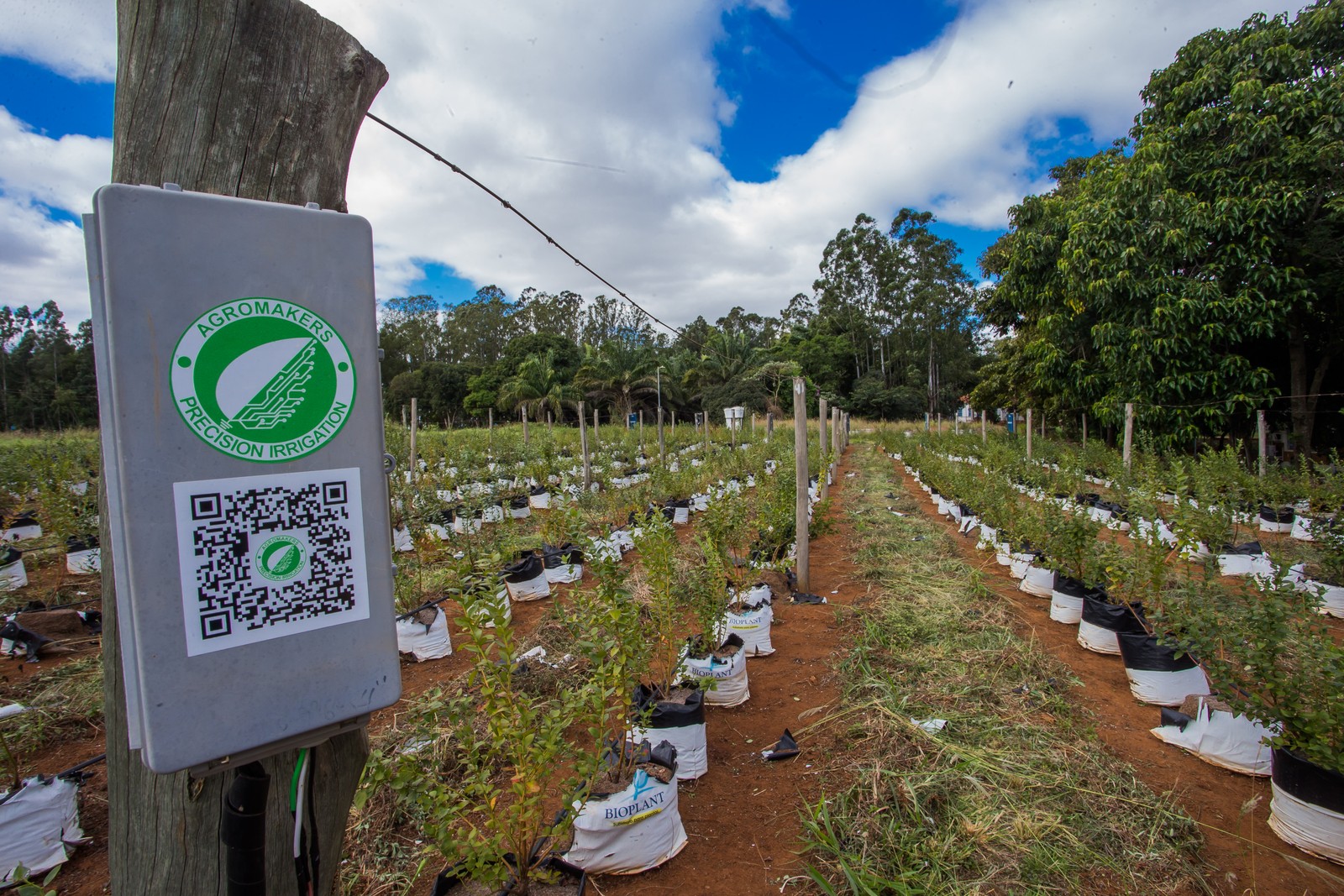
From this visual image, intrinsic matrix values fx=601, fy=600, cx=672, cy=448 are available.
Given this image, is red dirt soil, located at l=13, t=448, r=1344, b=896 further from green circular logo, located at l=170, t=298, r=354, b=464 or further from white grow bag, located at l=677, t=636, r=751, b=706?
green circular logo, located at l=170, t=298, r=354, b=464

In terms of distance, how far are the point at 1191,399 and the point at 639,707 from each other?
513 inches

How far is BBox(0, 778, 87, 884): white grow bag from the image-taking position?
232 centimetres

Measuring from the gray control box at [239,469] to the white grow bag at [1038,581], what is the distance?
5.88m

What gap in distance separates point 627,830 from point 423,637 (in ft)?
8.72

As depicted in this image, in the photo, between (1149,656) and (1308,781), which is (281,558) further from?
(1149,656)

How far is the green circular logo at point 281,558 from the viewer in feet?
3.10

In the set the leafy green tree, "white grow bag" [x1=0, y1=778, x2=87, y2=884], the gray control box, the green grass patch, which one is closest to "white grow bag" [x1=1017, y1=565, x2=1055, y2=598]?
the green grass patch

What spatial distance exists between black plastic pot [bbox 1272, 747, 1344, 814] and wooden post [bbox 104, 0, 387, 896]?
3473mm

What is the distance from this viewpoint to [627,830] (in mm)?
2258

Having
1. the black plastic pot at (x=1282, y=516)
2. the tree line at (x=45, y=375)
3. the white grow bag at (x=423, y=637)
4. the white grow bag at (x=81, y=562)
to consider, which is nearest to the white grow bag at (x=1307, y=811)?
the white grow bag at (x=423, y=637)

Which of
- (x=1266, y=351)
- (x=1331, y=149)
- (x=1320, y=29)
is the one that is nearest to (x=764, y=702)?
(x=1331, y=149)

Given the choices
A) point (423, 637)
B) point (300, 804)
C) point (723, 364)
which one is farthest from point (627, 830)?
point (723, 364)

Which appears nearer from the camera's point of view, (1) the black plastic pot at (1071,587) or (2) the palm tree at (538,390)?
(1) the black plastic pot at (1071,587)

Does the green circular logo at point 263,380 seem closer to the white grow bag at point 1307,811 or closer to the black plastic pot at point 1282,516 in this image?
the white grow bag at point 1307,811
